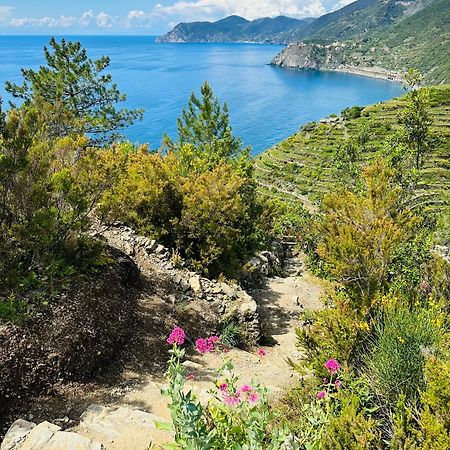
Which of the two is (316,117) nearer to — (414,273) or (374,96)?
(374,96)

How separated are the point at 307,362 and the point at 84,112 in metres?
21.2

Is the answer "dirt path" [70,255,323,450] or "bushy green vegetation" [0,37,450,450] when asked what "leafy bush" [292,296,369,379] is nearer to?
"bushy green vegetation" [0,37,450,450]

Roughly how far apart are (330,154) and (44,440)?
220ft

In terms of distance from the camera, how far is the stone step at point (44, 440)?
5523 millimetres

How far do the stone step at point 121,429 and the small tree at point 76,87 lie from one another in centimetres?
1810

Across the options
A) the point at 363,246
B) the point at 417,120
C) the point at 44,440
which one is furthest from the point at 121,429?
the point at 417,120

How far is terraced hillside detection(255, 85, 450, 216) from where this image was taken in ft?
179

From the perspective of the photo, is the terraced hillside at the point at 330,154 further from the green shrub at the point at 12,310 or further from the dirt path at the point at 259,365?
the green shrub at the point at 12,310

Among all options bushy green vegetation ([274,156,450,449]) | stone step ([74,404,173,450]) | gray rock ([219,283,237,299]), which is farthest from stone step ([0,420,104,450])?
gray rock ([219,283,237,299])

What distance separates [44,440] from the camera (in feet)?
18.5

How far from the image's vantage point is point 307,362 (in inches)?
335

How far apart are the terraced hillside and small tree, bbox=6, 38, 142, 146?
32327 mm

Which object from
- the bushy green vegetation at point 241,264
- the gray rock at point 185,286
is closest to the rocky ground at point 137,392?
the gray rock at point 185,286

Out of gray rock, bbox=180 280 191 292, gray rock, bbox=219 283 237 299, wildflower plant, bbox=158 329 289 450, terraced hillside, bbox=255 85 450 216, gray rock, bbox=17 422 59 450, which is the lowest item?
terraced hillside, bbox=255 85 450 216
